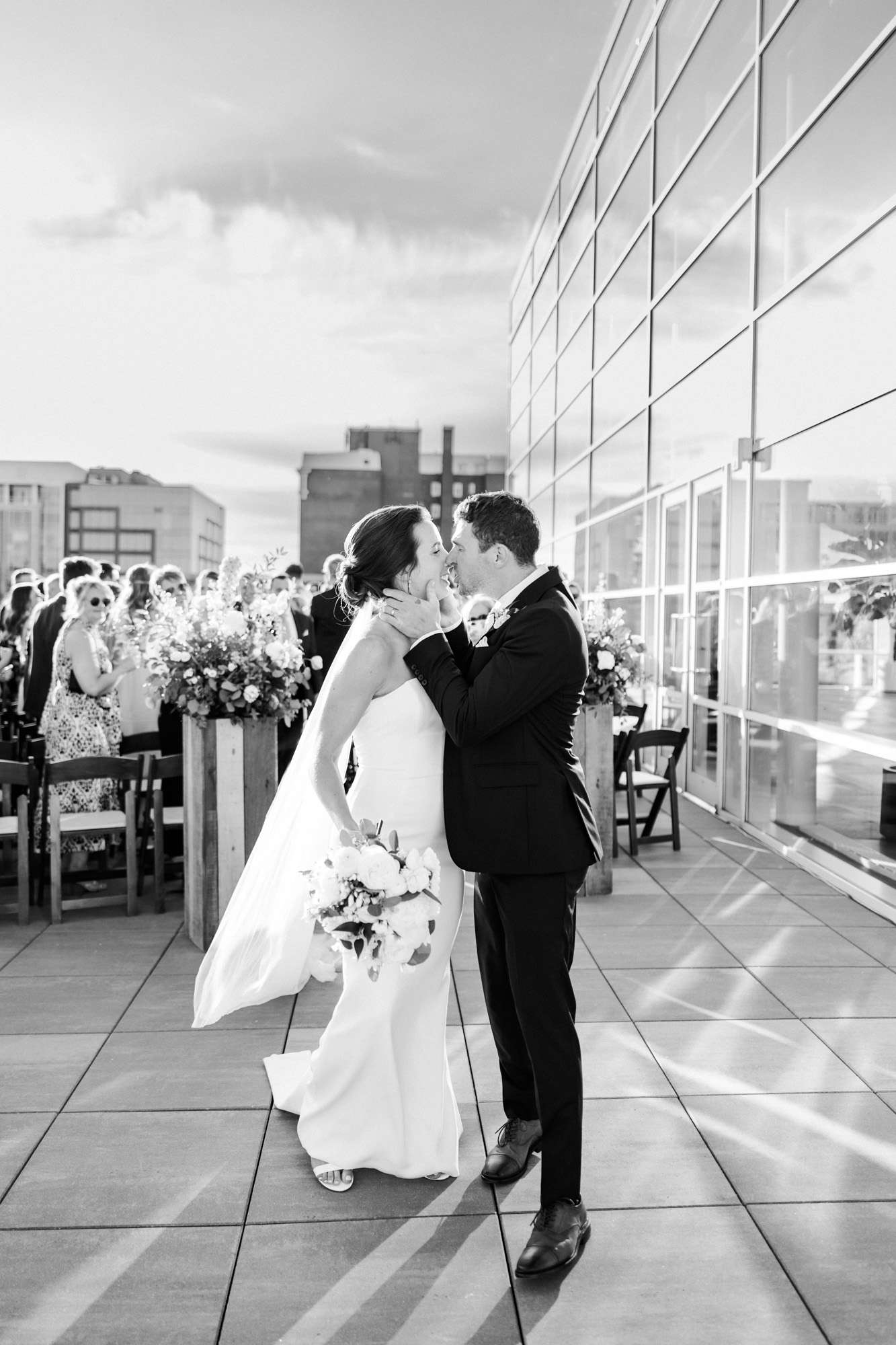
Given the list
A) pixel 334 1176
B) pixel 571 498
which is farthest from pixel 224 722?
pixel 571 498

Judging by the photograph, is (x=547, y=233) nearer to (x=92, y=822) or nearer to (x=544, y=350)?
(x=544, y=350)

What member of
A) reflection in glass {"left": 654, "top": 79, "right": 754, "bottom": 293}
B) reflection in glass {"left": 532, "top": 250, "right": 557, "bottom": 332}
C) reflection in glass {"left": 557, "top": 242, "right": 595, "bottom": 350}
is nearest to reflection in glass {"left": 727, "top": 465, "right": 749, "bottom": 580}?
Answer: reflection in glass {"left": 654, "top": 79, "right": 754, "bottom": 293}

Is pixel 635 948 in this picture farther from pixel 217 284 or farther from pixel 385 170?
pixel 217 284

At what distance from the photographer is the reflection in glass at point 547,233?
18172mm

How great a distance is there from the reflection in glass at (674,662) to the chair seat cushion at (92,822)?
6.24 m

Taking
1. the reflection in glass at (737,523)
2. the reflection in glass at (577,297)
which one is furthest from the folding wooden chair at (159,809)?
the reflection in glass at (577,297)

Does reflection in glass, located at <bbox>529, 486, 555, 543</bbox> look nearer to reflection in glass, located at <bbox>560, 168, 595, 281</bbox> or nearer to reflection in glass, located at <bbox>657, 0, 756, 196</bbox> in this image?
reflection in glass, located at <bbox>560, 168, 595, 281</bbox>

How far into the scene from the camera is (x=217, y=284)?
21312 millimetres

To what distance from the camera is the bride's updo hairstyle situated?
289cm

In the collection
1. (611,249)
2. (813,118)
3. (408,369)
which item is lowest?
(813,118)

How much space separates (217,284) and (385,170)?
19.0ft

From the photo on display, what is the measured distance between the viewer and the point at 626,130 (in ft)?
42.5

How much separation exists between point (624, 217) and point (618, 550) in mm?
4234

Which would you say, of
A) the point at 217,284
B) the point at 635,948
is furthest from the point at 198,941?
the point at 217,284
